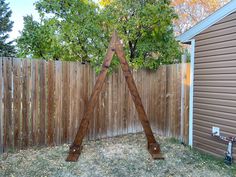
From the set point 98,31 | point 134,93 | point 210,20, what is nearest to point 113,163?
point 134,93

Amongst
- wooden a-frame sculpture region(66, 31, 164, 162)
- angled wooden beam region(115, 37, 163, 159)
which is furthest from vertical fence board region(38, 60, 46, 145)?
angled wooden beam region(115, 37, 163, 159)

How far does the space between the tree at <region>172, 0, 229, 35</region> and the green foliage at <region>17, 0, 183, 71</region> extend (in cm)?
929

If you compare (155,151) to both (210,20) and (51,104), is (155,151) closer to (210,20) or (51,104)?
(51,104)

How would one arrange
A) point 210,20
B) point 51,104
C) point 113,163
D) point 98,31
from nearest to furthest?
point 113,163 → point 210,20 → point 51,104 → point 98,31

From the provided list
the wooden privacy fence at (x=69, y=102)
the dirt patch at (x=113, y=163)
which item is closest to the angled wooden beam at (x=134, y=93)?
the dirt patch at (x=113, y=163)

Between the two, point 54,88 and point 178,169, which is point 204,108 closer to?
point 178,169

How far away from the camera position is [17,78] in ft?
13.3

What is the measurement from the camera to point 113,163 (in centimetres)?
385

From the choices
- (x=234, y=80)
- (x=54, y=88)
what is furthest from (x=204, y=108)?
(x=54, y=88)

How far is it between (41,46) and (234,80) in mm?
4021

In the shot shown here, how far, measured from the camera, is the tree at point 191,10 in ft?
45.8

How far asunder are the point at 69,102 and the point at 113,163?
149 centimetres

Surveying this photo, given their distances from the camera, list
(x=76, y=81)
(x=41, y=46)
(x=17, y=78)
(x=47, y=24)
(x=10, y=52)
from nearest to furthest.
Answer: (x=17, y=78), (x=76, y=81), (x=47, y=24), (x=41, y=46), (x=10, y=52)

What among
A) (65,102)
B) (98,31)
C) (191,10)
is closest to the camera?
(65,102)
